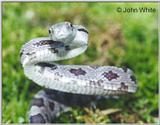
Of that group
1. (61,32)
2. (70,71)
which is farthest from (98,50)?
(61,32)

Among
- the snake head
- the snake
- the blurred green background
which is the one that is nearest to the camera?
the snake head

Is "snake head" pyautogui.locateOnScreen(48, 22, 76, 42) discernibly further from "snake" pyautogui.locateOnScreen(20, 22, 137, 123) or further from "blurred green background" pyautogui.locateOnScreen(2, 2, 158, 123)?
"blurred green background" pyautogui.locateOnScreen(2, 2, 158, 123)

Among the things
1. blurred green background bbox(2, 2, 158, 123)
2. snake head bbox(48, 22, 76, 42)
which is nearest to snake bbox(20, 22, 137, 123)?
snake head bbox(48, 22, 76, 42)

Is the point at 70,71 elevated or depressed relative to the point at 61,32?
depressed

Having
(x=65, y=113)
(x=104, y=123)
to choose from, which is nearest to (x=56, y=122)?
(x=65, y=113)

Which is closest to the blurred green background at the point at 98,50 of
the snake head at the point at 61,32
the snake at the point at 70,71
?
the snake at the point at 70,71

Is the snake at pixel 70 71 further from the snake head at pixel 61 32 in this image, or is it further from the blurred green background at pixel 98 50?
the blurred green background at pixel 98 50

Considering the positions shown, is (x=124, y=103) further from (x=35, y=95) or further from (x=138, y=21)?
(x=138, y=21)

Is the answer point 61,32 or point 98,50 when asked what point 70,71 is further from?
point 98,50
